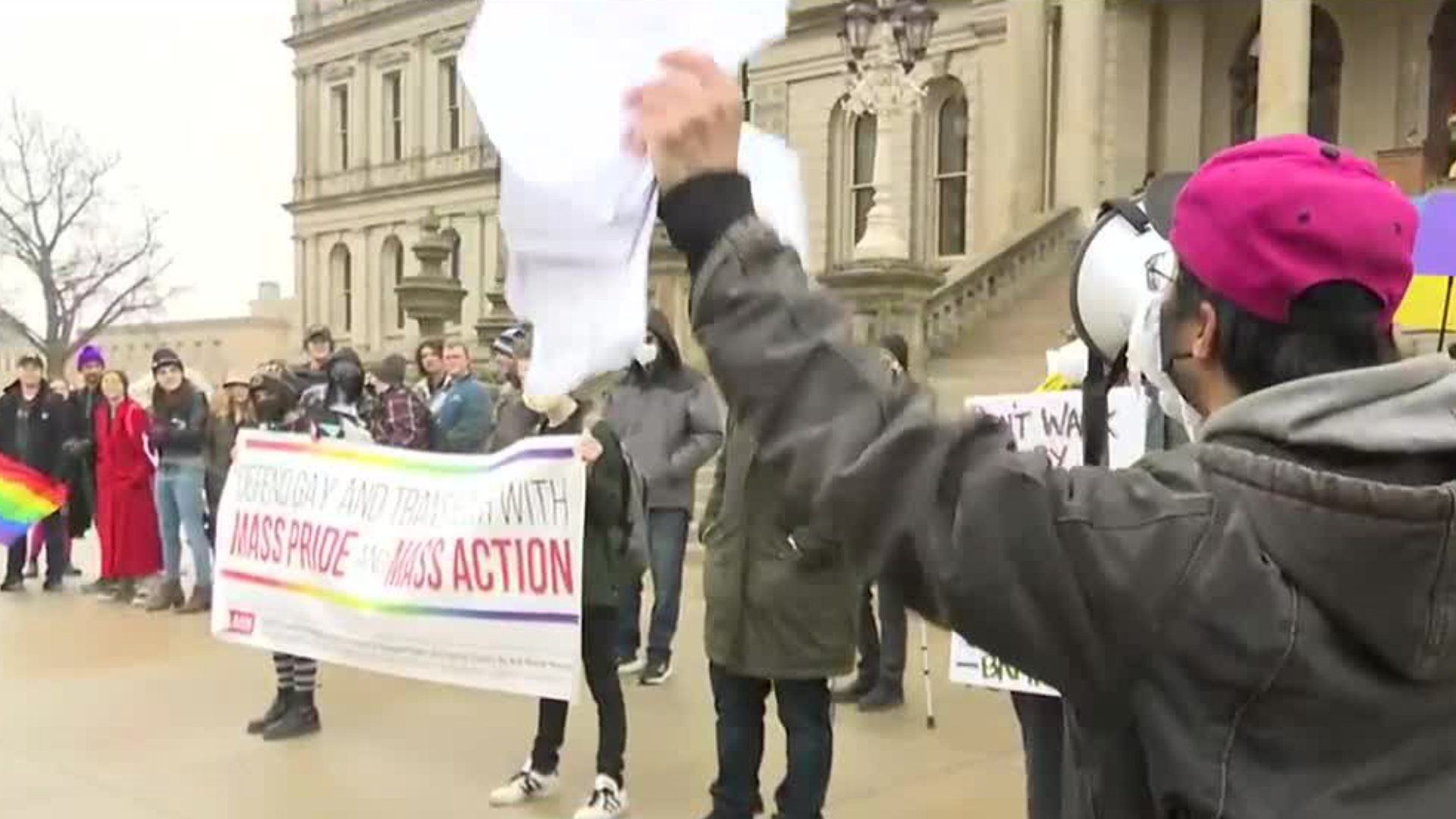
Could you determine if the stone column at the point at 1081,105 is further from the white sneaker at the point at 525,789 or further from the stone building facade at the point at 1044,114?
the white sneaker at the point at 525,789

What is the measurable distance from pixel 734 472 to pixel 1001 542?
4270mm

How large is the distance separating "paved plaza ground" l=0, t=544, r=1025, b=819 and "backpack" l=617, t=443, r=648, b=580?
3.04ft

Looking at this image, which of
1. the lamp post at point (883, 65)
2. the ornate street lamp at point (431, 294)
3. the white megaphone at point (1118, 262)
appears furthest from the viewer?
the ornate street lamp at point (431, 294)

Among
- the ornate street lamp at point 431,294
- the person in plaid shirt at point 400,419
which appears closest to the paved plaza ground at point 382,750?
the person in plaid shirt at point 400,419

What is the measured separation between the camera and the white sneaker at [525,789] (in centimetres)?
629

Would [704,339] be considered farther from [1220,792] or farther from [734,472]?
[734,472]

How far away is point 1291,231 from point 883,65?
16.5 metres

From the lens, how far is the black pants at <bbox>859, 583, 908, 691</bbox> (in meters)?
7.61

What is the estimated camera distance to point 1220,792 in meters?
1.40

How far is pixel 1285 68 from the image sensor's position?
2028 centimetres

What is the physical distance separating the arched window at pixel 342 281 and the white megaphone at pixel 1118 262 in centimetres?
4936

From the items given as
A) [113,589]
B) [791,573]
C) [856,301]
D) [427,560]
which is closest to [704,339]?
[791,573]

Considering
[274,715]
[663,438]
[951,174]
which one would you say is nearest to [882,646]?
[663,438]

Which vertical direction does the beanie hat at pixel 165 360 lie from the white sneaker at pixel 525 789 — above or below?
above
